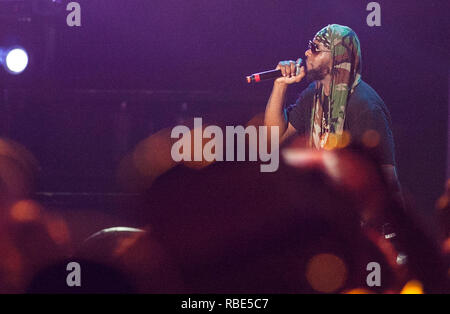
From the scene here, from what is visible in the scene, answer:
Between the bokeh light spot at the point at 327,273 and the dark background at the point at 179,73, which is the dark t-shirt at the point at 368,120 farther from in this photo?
the dark background at the point at 179,73

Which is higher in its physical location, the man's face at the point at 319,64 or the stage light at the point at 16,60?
the stage light at the point at 16,60

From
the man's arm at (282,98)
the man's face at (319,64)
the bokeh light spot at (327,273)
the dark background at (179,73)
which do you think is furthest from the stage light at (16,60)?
the bokeh light spot at (327,273)

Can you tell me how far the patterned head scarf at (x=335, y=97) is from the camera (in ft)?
8.02

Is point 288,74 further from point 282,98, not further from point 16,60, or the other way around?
point 16,60

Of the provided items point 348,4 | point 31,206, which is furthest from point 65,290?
point 348,4

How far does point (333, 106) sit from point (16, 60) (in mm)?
2208

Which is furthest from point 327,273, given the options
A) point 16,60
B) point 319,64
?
point 16,60

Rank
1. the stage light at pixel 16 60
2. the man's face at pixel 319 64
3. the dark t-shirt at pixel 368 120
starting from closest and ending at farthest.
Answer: the dark t-shirt at pixel 368 120 < the man's face at pixel 319 64 < the stage light at pixel 16 60

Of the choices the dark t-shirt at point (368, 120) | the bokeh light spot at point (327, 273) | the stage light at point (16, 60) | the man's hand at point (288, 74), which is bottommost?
the bokeh light spot at point (327, 273)

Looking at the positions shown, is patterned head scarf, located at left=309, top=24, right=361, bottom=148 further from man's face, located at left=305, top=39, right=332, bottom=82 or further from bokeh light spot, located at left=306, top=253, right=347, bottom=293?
bokeh light spot, located at left=306, top=253, right=347, bottom=293

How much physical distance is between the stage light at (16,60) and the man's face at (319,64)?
1.95 metres

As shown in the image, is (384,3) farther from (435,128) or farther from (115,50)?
(115,50)
